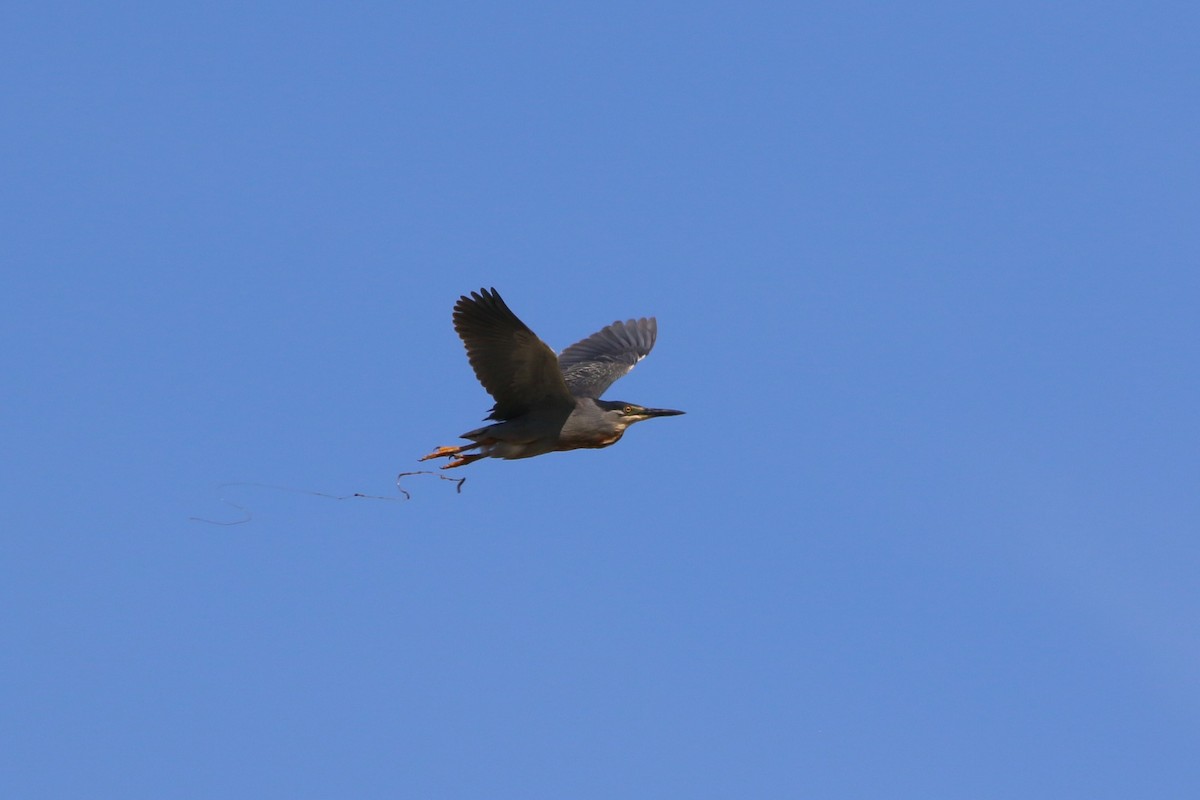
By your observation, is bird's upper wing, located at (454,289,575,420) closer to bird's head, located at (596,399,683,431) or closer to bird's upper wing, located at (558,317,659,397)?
bird's head, located at (596,399,683,431)

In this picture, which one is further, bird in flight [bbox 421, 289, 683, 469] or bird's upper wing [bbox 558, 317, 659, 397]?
bird's upper wing [bbox 558, 317, 659, 397]

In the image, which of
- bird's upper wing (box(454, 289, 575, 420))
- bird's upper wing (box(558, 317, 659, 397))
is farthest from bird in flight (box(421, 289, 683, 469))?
bird's upper wing (box(558, 317, 659, 397))

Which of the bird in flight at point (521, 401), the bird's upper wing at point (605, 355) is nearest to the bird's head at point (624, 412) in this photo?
the bird in flight at point (521, 401)

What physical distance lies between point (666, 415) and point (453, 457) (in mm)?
2484

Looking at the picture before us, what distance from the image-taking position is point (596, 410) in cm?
1567

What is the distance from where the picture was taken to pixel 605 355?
62.6ft

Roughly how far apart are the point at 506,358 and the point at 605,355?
4238 mm

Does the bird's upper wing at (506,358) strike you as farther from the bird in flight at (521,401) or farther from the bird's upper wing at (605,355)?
the bird's upper wing at (605,355)

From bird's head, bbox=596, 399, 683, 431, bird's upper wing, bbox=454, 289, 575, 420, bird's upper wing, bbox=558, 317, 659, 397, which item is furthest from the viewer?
bird's upper wing, bbox=558, 317, 659, 397

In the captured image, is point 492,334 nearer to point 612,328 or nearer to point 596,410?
point 596,410

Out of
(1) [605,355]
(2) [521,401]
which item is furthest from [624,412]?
(1) [605,355]

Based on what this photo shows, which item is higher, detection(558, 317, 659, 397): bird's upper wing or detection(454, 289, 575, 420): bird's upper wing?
detection(558, 317, 659, 397): bird's upper wing

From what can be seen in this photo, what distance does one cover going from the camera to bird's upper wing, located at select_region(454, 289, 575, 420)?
14609 millimetres

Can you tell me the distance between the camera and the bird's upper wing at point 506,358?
14.6m
